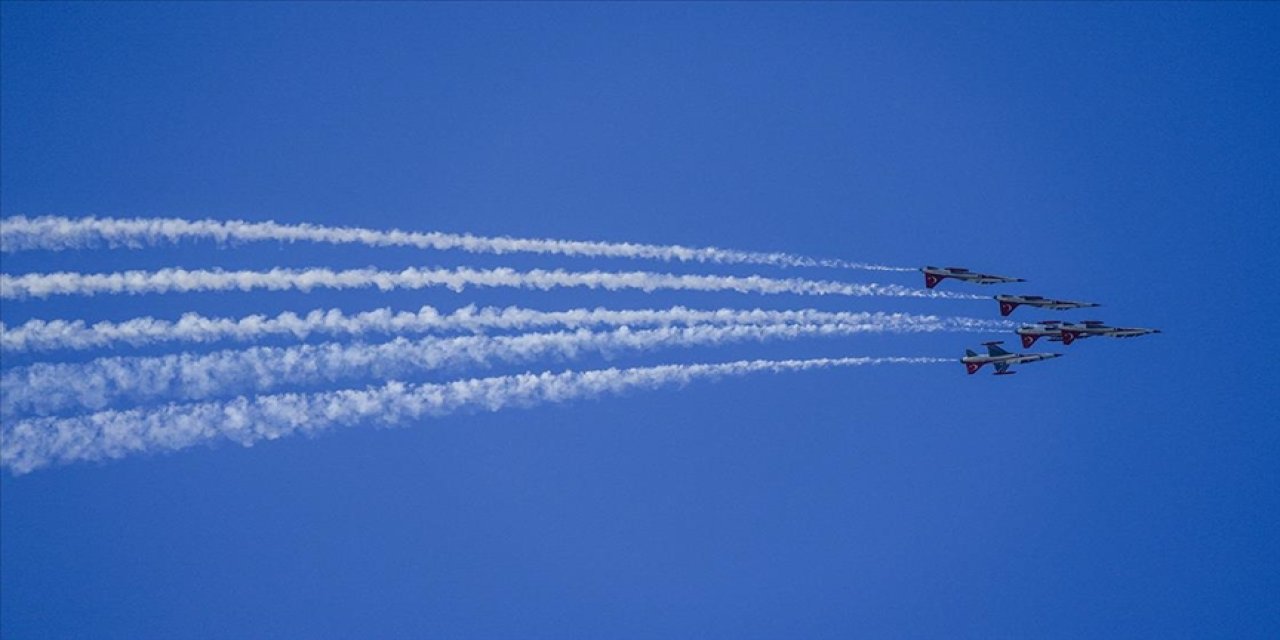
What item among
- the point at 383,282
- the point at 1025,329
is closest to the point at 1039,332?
the point at 1025,329

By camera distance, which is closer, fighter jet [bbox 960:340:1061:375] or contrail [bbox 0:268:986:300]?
contrail [bbox 0:268:986:300]

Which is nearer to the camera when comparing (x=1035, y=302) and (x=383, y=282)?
(x=383, y=282)

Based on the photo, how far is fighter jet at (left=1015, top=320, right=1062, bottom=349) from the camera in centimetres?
5769

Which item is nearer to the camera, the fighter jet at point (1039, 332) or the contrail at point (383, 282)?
the contrail at point (383, 282)

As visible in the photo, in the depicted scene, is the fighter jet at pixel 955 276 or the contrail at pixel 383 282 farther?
the fighter jet at pixel 955 276

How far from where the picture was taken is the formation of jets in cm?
5675

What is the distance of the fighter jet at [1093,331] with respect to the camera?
5844 centimetres

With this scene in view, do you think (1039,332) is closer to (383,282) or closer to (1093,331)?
Result: (1093,331)

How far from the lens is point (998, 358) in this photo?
187 feet

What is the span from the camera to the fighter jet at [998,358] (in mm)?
56875

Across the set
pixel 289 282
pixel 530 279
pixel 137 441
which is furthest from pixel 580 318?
pixel 137 441

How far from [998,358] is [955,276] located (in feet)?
14.0

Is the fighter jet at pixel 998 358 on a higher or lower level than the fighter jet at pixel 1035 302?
lower

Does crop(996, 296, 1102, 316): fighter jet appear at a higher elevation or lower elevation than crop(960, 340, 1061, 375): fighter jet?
higher
